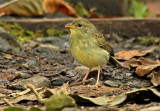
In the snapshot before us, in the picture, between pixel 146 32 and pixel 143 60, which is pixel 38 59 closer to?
pixel 143 60

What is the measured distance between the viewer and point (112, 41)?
8.01 m

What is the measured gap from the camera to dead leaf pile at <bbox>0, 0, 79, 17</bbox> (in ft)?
28.4

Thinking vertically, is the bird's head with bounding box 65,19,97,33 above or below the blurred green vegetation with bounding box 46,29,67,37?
above

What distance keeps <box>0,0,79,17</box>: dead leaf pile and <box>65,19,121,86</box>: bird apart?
3851mm

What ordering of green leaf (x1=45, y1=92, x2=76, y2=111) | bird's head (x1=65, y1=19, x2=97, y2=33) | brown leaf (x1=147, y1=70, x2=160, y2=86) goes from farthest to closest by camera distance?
bird's head (x1=65, y1=19, x2=97, y2=33), brown leaf (x1=147, y1=70, x2=160, y2=86), green leaf (x1=45, y1=92, x2=76, y2=111)

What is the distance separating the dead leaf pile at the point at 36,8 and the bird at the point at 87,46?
3.85 m

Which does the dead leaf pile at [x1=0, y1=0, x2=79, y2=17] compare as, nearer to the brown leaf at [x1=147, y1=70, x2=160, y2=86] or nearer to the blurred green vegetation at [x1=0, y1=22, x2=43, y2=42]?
the blurred green vegetation at [x1=0, y1=22, x2=43, y2=42]

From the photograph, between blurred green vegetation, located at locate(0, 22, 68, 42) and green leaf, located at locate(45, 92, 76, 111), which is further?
blurred green vegetation, located at locate(0, 22, 68, 42)

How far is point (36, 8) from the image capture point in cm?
884

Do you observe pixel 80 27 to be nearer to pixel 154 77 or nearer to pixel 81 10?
pixel 154 77

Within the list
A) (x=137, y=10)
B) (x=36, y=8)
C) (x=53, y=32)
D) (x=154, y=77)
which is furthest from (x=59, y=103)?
(x=137, y=10)

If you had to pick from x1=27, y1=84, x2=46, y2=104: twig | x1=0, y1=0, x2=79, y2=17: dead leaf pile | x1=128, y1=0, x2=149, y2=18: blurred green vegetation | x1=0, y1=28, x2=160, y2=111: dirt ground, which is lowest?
x1=0, y1=28, x2=160, y2=111: dirt ground

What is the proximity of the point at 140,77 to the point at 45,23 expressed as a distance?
415 cm

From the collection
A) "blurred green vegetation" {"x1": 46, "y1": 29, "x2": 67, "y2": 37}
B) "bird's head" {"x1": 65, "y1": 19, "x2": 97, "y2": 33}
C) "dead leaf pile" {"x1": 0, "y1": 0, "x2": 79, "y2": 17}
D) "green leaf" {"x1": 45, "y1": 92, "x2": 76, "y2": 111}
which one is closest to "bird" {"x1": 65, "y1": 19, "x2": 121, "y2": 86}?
"bird's head" {"x1": 65, "y1": 19, "x2": 97, "y2": 33}
